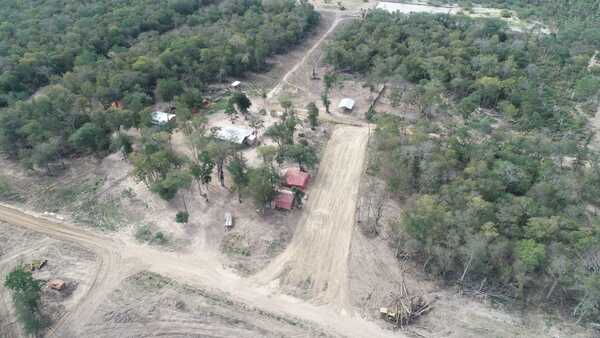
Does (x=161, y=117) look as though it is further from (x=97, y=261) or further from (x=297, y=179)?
(x=97, y=261)

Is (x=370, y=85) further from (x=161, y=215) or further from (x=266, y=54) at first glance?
(x=161, y=215)

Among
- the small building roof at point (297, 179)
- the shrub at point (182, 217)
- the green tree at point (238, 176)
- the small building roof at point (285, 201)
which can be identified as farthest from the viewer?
the small building roof at point (297, 179)

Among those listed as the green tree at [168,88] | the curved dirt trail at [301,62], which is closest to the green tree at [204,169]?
the green tree at [168,88]

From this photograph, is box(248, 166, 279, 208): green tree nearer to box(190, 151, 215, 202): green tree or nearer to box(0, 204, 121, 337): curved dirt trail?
box(190, 151, 215, 202): green tree

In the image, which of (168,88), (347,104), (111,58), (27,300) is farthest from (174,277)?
(111,58)

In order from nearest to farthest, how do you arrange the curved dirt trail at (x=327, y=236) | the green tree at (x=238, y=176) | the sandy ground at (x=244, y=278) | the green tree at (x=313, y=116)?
the sandy ground at (x=244, y=278) < the curved dirt trail at (x=327, y=236) < the green tree at (x=238, y=176) < the green tree at (x=313, y=116)

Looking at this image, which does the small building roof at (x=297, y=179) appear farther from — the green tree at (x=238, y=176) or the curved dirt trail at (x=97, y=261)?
the curved dirt trail at (x=97, y=261)
